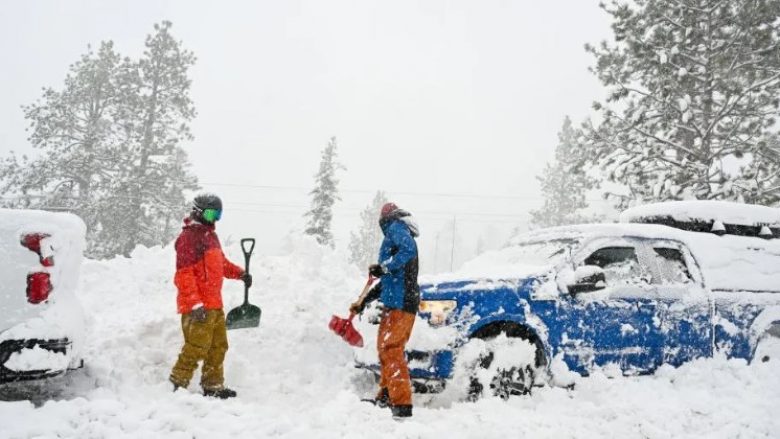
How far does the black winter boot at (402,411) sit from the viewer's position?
4297mm

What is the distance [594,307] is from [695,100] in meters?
10.7

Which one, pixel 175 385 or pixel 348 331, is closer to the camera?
pixel 175 385

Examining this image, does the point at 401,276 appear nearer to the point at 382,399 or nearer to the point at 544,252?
the point at 382,399

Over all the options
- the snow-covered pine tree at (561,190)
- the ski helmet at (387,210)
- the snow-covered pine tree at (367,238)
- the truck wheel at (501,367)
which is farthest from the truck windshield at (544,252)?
the snow-covered pine tree at (367,238)

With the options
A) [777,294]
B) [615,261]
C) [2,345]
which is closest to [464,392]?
[615,261]

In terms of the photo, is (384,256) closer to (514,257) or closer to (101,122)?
(514,257)

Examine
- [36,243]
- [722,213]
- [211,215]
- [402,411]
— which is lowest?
[402,411]

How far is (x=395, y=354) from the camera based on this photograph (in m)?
4.47

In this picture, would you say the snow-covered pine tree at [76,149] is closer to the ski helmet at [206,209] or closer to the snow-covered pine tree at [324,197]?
the snow-covered pine tree at [324,197]

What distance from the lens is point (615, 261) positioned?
18.4 feet

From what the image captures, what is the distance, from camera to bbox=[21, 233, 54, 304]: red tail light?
372 centimetres

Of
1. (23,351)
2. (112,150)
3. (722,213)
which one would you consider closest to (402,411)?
(23,351)

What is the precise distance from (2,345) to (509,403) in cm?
402

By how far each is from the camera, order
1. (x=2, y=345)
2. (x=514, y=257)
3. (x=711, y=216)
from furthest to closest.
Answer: (x=711, y=216), (x=514, y=257), (x=2, y=345)
